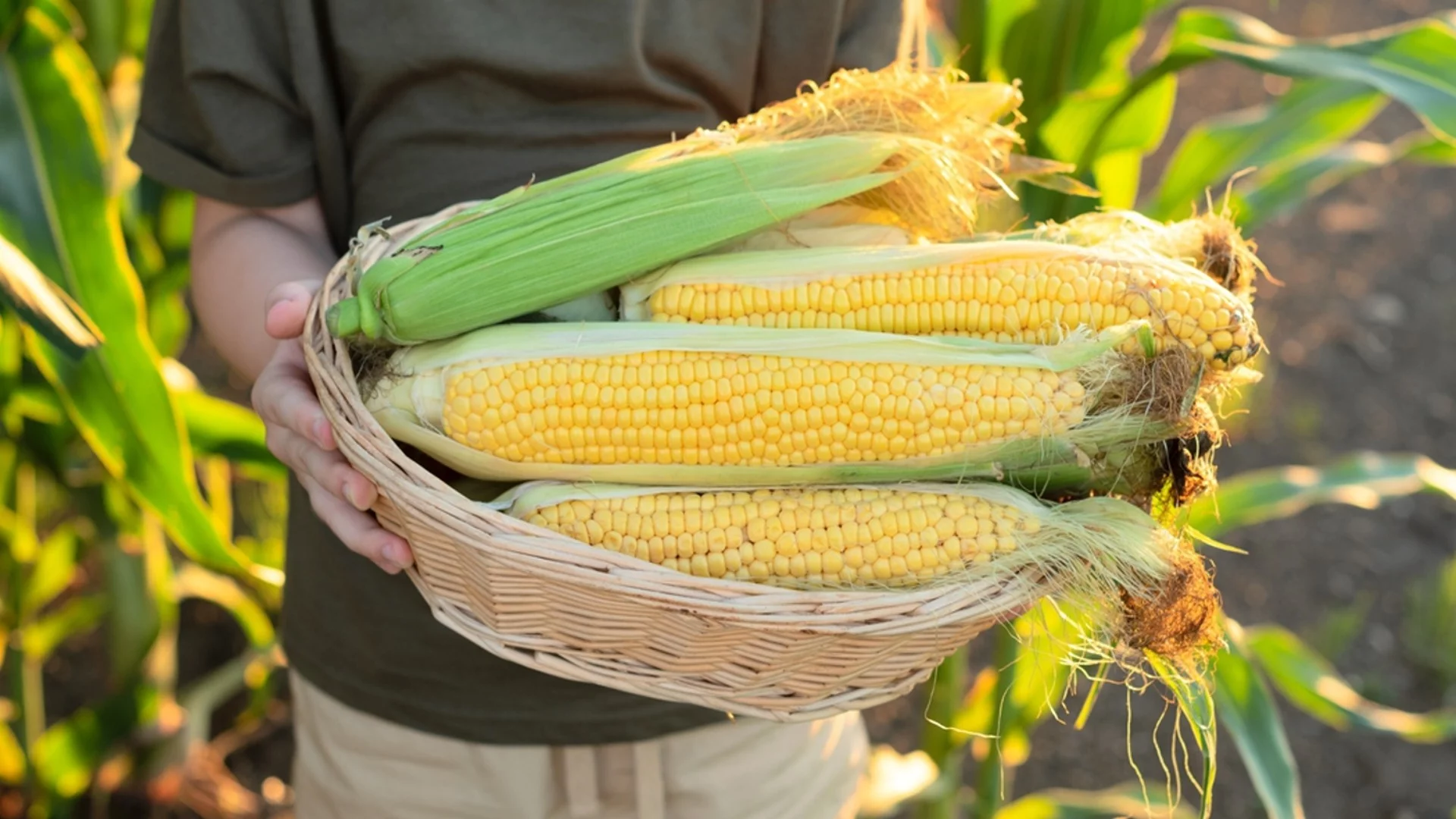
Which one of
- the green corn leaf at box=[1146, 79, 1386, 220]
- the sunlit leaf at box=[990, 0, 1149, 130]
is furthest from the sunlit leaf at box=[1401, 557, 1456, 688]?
the sunlit leaf at box=[990, 0, 1149, 130]

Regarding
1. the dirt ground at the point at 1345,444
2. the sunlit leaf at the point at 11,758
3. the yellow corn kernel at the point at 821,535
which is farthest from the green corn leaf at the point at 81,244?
the dirt ground at the point at 1345,444

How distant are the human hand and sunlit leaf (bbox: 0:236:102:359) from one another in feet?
0.64

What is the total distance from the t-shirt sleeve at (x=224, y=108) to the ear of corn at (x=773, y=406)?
30 cm

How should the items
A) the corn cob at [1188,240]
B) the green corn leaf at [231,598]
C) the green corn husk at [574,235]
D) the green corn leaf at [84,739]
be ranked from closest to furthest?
the green corn husk at [574,235] < the corn cob at [1188,240] < the green corn leaf at [84,739] < the green corn leaf at [231,598]

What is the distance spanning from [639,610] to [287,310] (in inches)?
14.3

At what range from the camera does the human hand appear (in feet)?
2.86

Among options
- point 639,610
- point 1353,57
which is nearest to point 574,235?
point 639,610

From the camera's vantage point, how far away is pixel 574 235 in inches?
36.0

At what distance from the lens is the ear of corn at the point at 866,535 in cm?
86

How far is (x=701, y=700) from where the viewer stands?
88 cm

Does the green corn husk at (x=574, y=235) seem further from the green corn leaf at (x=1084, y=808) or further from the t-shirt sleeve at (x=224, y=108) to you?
the green corn leaf at (x=1084, y=808)

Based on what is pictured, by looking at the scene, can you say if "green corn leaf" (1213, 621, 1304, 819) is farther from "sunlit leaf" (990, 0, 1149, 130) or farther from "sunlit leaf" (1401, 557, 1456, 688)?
"sunlit leaf" (1401, 557, 1456, 688)

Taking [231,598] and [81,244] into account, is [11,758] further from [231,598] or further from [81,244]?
[81,244]

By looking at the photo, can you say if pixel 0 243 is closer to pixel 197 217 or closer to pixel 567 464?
pixel 197 217
